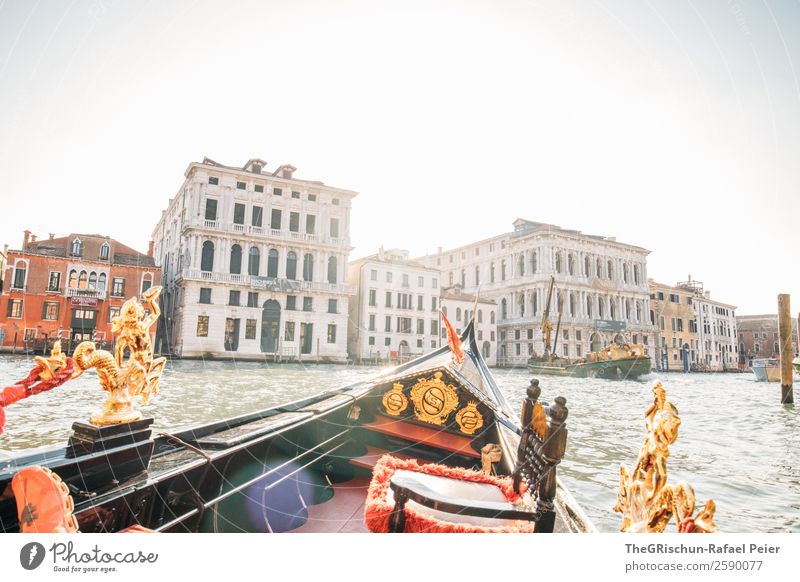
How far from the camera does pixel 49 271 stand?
133 inches

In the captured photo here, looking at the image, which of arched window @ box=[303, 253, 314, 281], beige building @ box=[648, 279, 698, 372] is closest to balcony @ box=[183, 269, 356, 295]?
arched window @ box=[303, 253, 314, 281]

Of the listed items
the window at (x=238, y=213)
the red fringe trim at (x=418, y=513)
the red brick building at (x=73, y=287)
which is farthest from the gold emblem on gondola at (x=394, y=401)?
the window at (x=238, y=213)

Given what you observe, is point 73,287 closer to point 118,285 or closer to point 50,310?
point 50,310

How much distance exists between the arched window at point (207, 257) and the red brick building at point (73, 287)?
6652mm

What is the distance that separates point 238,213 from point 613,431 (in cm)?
1007

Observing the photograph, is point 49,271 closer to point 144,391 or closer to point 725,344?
point 144,391

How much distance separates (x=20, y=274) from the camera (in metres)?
3.36

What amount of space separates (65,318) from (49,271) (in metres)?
0.58

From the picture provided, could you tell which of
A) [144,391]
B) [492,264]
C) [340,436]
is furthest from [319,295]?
[144,391]

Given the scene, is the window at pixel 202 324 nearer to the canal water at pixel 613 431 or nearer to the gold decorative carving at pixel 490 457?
the canal water at pixel 613 431

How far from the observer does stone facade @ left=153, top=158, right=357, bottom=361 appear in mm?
9453

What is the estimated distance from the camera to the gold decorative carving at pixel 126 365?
0.95 metres

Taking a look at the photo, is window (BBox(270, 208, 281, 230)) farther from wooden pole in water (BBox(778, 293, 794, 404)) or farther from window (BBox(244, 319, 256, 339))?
wooden pole in water (BBox(778, 293, 794, 404))

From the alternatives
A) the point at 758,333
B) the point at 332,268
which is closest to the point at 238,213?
the point at 332,268
